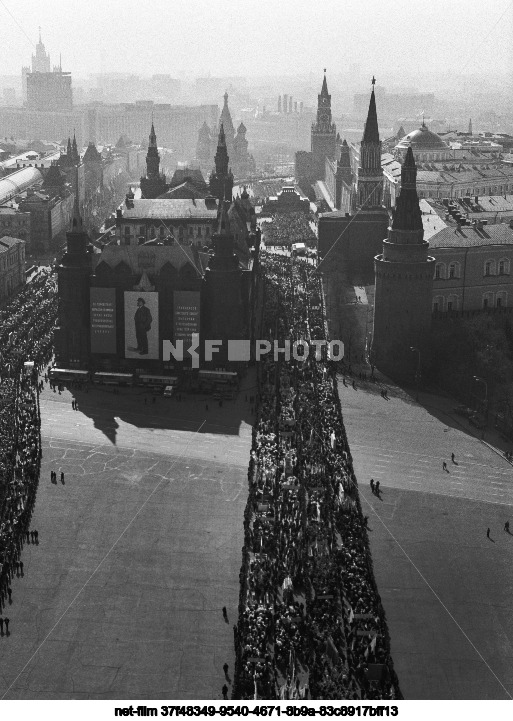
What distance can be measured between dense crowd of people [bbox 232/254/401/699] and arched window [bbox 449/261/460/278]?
59.6ft

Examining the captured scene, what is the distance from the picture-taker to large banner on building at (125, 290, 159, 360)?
88.6 m

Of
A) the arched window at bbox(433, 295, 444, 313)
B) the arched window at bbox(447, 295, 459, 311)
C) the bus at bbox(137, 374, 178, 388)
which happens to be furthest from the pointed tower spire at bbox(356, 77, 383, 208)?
the bus at bbox(137, 374, 178, 388)

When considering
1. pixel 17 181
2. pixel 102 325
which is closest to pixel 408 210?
pixel 102 325

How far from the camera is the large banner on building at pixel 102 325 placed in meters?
89.3

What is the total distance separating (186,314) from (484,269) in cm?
2590

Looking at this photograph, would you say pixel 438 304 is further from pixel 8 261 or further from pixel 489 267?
pixel 8 261

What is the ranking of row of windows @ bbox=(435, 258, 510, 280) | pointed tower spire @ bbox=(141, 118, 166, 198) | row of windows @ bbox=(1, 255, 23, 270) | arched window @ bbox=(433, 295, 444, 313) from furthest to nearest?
pointed tower spire @ bbox=(141, 118, 166, 198) < row of windows @ bbox=(1, 255, 23, 270) < row of windows @ bbox=(435, 258, 510, 280) < arched window @ bbox=(433, 295, 444, 313)

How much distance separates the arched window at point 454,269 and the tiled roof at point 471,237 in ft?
4.80

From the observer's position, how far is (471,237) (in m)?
99.4

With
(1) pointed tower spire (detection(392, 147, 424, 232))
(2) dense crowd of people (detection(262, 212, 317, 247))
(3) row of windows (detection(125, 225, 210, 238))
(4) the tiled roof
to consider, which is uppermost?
(1) pointed tower spire (detection(392, 147, 424, 232))

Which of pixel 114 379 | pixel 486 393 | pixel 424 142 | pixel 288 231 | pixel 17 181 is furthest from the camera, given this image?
pixel 424 142

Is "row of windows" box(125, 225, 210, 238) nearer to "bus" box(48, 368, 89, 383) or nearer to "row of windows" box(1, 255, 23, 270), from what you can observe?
"row of windows" box(1, 255, 23, 270)

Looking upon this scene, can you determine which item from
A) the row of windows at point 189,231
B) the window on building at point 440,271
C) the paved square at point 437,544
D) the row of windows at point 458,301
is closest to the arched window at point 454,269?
the window on building at point 440,271

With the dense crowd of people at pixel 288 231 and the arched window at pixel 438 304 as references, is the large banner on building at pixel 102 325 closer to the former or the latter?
the arched window at pixel 438 304
